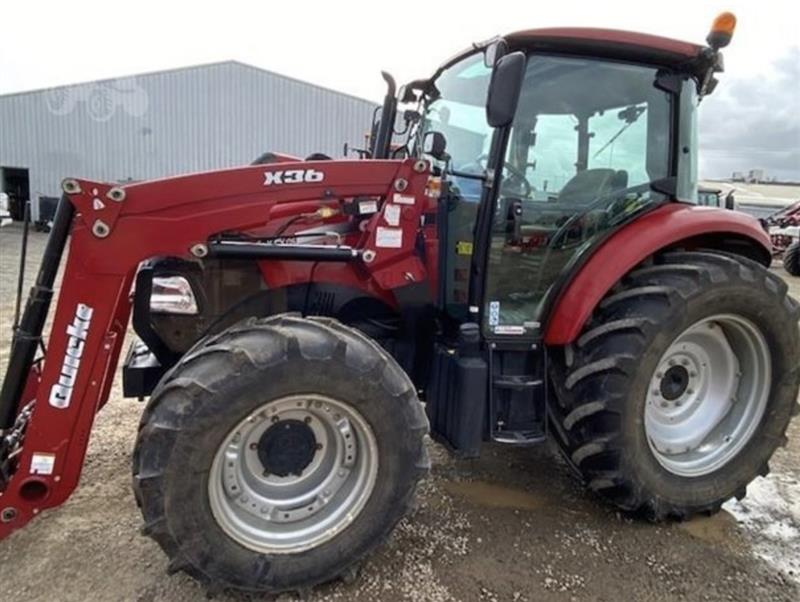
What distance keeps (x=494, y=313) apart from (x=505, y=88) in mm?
1036

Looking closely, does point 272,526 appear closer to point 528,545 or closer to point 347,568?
point 347,568

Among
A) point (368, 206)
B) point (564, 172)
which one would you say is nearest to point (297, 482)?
point (368, 206)

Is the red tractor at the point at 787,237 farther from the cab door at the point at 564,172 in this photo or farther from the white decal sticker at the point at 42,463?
the white decal sticker at the point at 42,463

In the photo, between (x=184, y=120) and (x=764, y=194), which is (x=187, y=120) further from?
(x=764, y=194)

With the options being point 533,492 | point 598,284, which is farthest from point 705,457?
point 598,284

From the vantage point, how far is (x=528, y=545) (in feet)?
9.19

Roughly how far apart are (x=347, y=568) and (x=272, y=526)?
0.34 meters

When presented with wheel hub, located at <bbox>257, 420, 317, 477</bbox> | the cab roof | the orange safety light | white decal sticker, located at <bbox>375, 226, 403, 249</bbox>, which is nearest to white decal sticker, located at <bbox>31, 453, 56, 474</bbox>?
wheel hub, located at <bbox>257, 420, 317, 477</bbox>

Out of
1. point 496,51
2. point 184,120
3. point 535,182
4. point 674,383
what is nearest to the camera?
point 496,51

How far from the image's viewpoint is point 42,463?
227cm

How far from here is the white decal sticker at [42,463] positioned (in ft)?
7.41

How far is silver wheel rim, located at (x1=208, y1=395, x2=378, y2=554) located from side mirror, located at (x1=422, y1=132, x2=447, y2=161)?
1367mm

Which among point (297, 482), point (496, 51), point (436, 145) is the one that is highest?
point (496, 51)

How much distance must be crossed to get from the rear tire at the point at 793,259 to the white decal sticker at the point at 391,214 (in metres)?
16.1
